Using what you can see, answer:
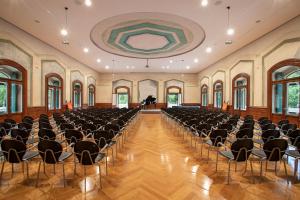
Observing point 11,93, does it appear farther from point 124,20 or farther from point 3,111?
point 124,20

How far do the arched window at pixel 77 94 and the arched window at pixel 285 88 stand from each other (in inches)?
546

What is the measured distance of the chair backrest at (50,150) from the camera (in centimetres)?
277

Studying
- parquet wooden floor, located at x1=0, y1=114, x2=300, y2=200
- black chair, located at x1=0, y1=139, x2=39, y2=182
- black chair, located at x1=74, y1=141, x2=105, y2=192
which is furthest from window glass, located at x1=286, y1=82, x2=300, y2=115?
black chair, located at x1=0, y1=139, x2=39, y2=182

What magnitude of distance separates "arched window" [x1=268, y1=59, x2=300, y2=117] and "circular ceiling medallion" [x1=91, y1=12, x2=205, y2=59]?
4025 mm

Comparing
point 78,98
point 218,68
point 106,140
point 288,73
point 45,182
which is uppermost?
point 218,68

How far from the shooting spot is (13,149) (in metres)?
2.80

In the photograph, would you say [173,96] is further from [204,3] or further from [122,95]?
[204,3]

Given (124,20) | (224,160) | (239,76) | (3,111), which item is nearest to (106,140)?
(224,160)

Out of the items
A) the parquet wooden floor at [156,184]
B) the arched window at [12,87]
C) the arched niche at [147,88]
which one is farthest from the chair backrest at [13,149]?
the arched niche at [147,88]

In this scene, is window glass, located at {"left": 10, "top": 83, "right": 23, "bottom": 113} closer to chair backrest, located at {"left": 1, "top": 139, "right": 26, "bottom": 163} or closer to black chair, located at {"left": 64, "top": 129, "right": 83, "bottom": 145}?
black chair, located at {"left": 64, "top": 129, "right": 83, "bottom": 145}

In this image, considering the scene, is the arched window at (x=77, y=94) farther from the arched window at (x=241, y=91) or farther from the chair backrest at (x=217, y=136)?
the chair backrest at (x=217, y=136)

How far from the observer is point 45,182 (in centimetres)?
297

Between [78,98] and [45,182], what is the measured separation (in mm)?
13712

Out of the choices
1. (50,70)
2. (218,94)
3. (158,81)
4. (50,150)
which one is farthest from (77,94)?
(50,150)
